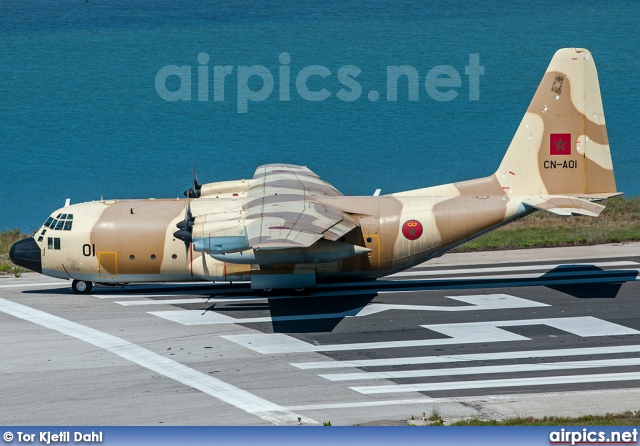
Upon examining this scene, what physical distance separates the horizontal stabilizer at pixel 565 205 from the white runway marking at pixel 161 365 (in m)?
15.1

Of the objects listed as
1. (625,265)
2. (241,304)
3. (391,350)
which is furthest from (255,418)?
(625,265)

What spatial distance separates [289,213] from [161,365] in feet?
26.8

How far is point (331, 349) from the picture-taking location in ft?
98.9

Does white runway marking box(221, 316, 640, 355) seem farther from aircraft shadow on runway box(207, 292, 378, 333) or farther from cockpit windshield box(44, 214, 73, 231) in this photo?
cockpit windshield box(44, 214, 73, 231)

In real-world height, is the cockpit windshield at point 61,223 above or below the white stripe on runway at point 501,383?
above

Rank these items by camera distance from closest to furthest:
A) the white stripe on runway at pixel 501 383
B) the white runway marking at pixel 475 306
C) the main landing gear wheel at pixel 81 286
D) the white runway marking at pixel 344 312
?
the white stripe on runway at pixel 501 383 < the white runway marking at pixel 344 312 < the white runway marking at pixel 475 306 < the main landing gear wheel at pixel 81 286

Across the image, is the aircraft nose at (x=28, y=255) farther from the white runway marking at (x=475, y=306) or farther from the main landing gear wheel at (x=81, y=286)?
the white runway marking at (x=475, y=306)

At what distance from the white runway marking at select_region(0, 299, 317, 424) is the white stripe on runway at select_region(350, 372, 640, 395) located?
9.51ft

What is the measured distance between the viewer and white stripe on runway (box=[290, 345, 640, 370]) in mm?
28531

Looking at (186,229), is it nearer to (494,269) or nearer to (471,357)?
(471,357)

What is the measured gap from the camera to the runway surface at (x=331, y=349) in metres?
24.8

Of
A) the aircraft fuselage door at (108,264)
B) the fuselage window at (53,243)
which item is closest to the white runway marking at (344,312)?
the aircraft fuselage door at (108,264)

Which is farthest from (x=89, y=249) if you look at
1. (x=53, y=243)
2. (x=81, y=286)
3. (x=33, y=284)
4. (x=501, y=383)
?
(x=501, y=383)

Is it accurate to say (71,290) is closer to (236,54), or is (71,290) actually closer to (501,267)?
(501,267)
